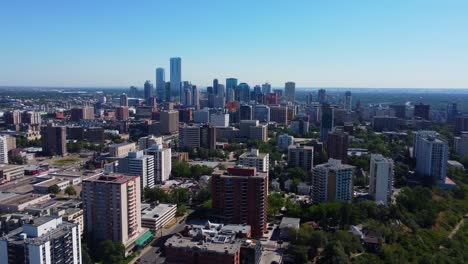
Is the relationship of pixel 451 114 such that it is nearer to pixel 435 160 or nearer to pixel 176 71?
pixel 435 160

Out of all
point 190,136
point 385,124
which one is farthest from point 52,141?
point 385,124

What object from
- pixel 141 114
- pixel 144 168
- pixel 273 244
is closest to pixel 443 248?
A: pixel 273 244

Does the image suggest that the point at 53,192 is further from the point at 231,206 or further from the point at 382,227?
the point at 382,227

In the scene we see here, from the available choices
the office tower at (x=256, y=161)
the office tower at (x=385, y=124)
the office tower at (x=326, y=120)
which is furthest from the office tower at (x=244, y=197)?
the office tower at (x=385, y=124)

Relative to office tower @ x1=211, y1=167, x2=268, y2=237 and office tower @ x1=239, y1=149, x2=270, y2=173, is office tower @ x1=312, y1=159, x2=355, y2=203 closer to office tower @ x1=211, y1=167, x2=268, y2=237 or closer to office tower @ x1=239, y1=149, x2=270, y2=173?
office tower @ x1=239, y1=149, x2=270, y2=173

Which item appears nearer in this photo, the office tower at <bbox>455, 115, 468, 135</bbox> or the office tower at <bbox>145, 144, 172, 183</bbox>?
the office tower at <bbox>145, 144, 172, 183</bbox>

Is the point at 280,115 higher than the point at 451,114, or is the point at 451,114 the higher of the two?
the point at 451,114

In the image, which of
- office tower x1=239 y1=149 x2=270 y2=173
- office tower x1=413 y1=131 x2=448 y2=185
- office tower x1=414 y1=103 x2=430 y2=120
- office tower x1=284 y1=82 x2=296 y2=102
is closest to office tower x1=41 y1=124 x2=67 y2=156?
office tower x1=239 y1=149 x2=270 y2=173
